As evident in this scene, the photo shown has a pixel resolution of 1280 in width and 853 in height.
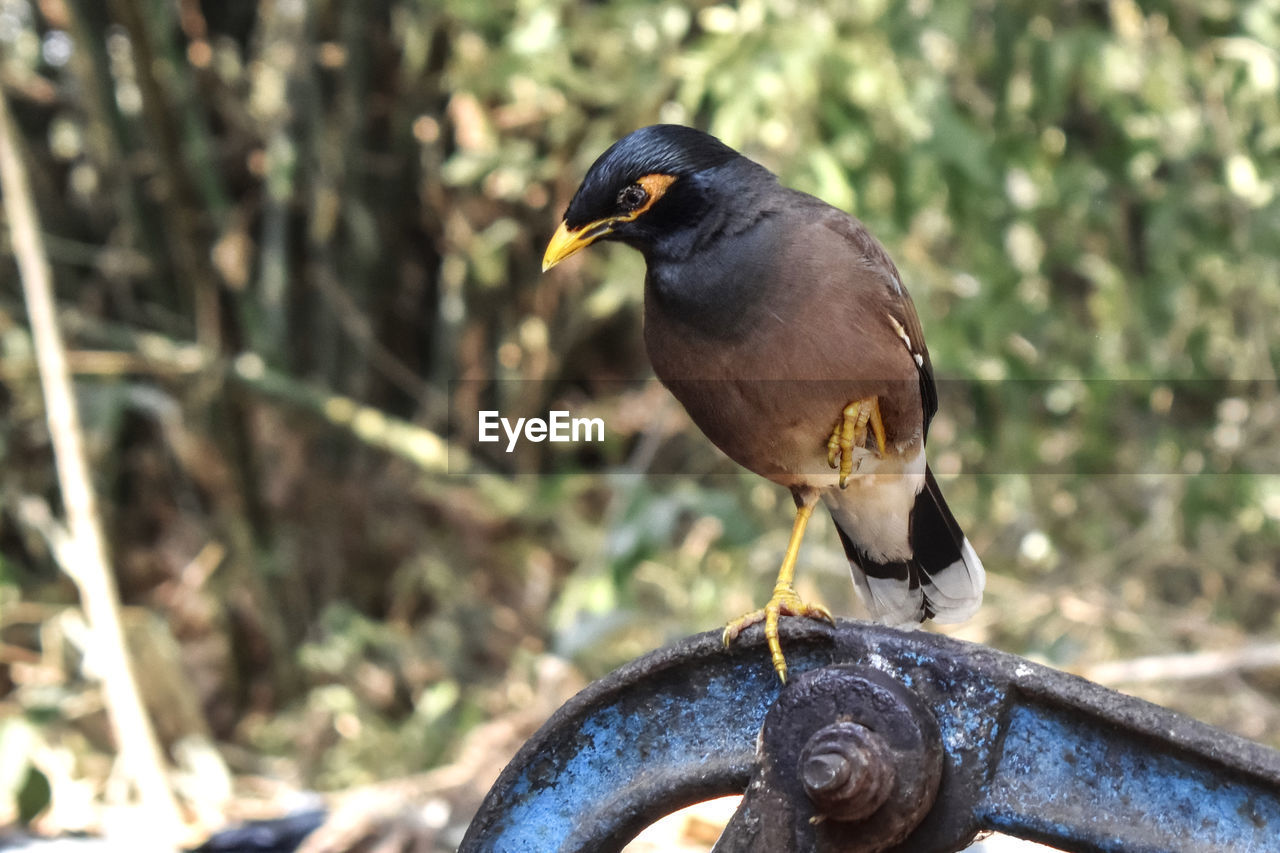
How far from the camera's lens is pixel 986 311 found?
379 centimetres

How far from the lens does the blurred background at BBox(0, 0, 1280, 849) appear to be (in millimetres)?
3783

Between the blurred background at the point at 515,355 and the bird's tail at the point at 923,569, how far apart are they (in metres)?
1.20

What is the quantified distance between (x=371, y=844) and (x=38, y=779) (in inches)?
34.8

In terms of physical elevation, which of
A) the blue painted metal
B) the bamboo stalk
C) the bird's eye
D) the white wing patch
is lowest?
the bamboo stalk

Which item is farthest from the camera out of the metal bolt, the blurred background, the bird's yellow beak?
the blurred background

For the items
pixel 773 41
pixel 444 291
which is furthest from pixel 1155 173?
pixel 444 291

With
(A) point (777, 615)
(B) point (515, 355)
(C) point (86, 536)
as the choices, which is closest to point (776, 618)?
(A) point (777, 615)

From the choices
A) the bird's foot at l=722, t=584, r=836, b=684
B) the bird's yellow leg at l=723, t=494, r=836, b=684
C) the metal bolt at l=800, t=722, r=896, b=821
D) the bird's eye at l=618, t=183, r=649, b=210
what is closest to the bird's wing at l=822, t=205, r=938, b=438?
the bird's eye at l=618, t=183, r=649, b=210

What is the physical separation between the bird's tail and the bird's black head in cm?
71

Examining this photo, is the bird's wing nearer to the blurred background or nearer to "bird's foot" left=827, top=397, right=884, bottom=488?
"bird's foot" left=827, top=397, right=884, bottom=488

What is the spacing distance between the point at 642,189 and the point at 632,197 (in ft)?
0.06

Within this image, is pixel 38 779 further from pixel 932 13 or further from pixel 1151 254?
pixel 1151 254

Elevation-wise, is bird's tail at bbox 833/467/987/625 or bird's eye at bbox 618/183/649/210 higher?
bird's eye at bbox 618/183/649/210

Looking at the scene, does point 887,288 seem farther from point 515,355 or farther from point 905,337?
point 515,355
